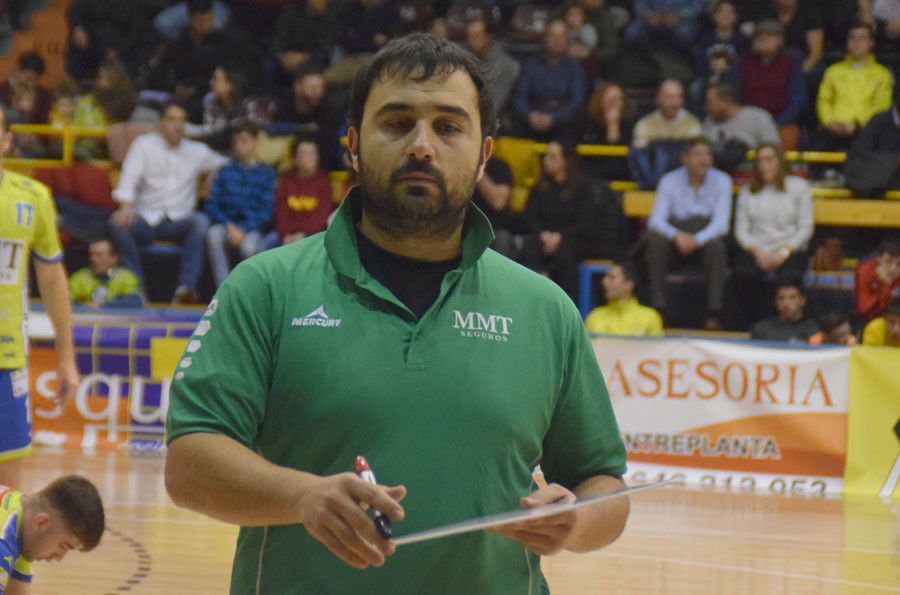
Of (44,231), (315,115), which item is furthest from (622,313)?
(44,231)

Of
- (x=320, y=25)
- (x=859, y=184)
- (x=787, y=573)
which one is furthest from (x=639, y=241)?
(x=787, y=573)

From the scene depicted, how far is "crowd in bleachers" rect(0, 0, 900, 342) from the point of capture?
13.1m

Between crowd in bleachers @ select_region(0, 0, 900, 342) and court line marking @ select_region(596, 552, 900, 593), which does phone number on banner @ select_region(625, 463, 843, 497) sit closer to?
crowd in bleachers @ select_region(0, 0, 900, 342)

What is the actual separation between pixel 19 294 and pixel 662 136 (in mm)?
8876

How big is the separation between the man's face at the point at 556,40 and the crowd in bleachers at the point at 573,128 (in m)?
0.03

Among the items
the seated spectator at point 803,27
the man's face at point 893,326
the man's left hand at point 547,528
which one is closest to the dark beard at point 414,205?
the man's left hand at point 547,528

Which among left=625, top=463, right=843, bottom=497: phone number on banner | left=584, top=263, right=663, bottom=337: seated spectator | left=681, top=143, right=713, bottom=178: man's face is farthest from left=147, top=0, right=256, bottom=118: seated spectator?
left=625, top=463, right=843, bottom=497: phone number on banner

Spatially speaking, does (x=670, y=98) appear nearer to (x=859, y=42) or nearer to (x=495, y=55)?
(x=859, y=42)

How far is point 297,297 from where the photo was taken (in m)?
2.23

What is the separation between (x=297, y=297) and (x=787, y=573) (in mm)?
5919

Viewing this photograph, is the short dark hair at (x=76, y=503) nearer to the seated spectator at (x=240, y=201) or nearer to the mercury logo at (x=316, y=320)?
the mercury logo at (x=316, y=320)

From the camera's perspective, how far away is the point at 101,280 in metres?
13.5

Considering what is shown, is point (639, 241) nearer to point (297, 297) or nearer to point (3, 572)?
point (3, 572)

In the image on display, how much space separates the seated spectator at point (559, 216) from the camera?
13078mm
